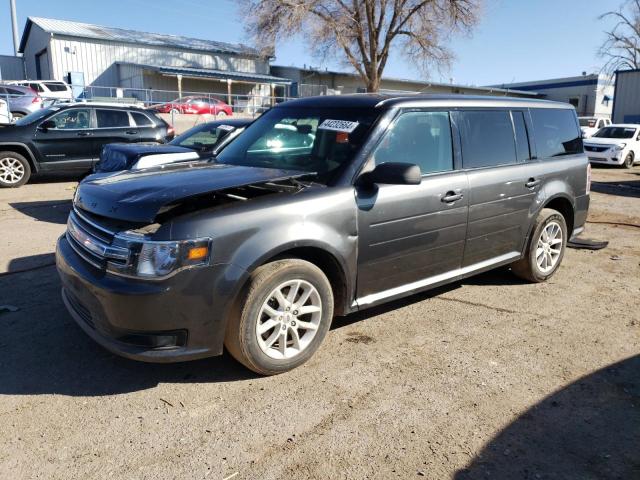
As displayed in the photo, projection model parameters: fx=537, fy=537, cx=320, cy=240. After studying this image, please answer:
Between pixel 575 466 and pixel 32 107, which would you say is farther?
pixel 32 107

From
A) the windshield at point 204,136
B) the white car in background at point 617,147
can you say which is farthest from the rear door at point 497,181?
the white car in background at point 617,147

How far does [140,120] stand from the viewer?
12.2m

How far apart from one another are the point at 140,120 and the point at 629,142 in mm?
15762

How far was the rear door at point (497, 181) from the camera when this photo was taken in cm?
457

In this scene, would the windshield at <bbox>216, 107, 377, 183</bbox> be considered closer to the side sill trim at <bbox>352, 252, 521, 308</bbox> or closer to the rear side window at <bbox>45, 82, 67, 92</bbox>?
the side sill trim at <bbox>352, 252, 521, 308</bbox>

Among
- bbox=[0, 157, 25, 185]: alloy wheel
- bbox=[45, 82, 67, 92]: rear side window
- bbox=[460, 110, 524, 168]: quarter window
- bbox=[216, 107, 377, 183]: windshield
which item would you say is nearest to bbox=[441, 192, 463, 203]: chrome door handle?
bbox=[460, 110, 524, 168]: quarter window

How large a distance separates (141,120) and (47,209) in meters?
4.04

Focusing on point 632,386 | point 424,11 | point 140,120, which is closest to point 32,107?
point 140,120

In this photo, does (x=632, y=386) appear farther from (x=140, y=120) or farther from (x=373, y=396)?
(x=140, y=120)

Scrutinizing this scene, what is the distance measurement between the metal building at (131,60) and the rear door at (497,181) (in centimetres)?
3424

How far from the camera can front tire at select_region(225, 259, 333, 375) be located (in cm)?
328

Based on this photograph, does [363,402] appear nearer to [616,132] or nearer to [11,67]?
[616,132]

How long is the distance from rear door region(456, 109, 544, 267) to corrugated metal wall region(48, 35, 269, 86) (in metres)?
38.9

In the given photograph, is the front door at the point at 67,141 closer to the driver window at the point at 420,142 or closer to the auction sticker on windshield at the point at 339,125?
the auction sticker on windshield at the point at 339,125
